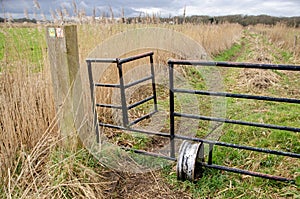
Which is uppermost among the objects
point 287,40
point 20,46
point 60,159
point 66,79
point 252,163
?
point 20,46

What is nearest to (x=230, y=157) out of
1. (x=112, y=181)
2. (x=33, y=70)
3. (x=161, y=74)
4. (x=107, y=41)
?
(x=112, y=181)

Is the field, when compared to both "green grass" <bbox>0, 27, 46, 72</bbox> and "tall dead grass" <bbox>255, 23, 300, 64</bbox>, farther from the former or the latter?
"tall dead grass" <bbox>255, 23, 300, 64</bbox>

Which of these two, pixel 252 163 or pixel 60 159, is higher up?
pixel 60 159

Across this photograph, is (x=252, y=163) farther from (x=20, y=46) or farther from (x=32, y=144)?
(x=20, y=46)

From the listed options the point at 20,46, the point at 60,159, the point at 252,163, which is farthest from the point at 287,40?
the point at 60,159

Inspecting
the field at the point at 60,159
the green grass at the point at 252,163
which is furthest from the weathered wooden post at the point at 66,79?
the green grass at the point at 252,163

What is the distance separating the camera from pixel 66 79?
8.20 ft

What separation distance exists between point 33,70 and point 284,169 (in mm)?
2779

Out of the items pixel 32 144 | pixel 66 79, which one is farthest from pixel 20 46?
pixel 32 144

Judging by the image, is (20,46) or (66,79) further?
(20,46)

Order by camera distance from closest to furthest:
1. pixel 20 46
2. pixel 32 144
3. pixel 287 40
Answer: pixel 32 144 < pixel 20 46 < pixel 287 40

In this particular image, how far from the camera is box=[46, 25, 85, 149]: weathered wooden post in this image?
2.42m

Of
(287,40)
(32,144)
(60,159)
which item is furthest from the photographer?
(287,40)

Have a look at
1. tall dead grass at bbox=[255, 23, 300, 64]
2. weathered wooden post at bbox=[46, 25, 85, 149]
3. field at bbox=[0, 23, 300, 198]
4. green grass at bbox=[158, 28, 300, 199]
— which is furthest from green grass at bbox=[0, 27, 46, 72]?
tall dead grass at bbox=[255, 23, 300, 64]
